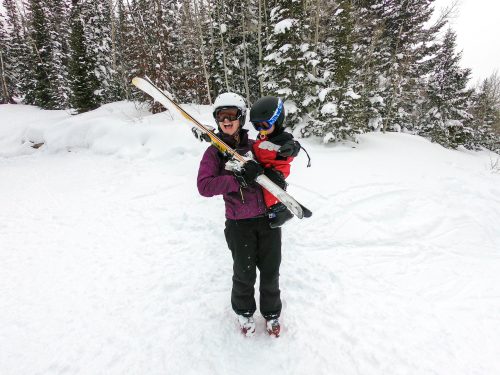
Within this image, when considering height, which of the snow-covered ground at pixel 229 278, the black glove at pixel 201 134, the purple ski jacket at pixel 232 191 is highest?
the black glove at pixel 201 134

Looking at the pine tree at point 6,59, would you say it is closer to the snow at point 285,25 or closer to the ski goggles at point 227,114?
the snow at point 285,25

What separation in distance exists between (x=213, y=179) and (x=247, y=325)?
5.21ft

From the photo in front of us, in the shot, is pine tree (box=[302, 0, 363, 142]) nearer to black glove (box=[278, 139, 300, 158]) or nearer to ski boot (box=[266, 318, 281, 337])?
black glove (box=[278, 139, 300, 158])

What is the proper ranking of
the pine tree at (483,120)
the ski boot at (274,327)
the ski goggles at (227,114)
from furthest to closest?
1. the pine tree at (483,120)
2. the ski boot at (274,327)
3. the ski goggles at (227,114)

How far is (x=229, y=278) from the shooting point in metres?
3.74

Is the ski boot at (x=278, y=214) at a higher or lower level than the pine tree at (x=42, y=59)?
lower

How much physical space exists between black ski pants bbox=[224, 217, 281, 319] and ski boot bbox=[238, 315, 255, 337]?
62 millimetres

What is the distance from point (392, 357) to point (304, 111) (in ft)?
34.0

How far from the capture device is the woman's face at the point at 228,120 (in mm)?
2540

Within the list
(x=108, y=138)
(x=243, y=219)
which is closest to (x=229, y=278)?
(x=243, y=219)

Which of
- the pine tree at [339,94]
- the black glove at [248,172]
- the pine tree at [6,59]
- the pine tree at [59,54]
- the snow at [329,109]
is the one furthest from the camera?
the pine tree at [6,59]

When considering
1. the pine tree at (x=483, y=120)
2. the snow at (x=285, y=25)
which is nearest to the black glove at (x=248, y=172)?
the snow at (x=285, y=25)

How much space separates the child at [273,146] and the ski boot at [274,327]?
1.03m

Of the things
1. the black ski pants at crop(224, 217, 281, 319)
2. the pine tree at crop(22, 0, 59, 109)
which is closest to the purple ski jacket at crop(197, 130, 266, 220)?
the black ski pants at crop(224, 217, 281, 319)
